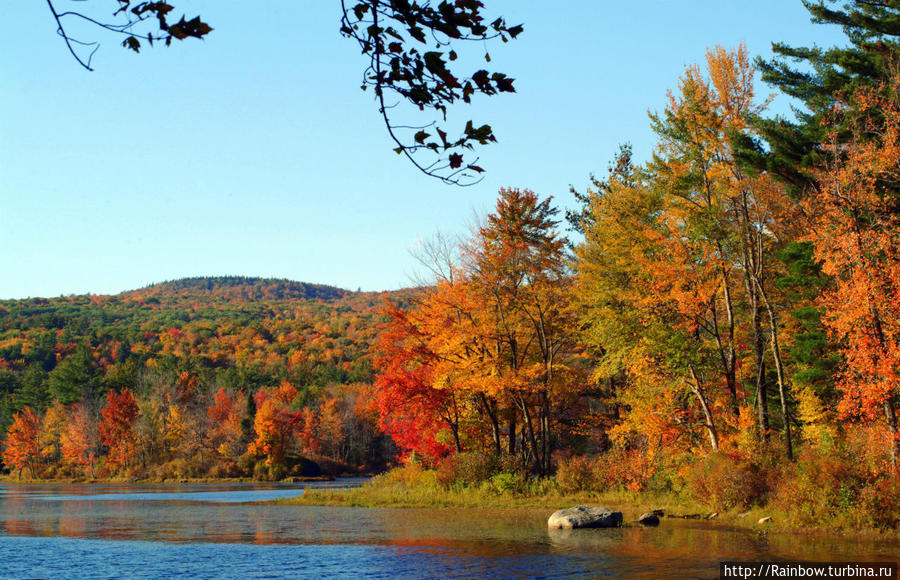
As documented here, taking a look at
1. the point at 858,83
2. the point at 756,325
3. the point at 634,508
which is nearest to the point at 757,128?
the point at 858,83

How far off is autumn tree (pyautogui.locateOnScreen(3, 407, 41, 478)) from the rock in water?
3426 inches

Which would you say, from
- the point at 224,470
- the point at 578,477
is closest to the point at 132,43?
the point at 578,477

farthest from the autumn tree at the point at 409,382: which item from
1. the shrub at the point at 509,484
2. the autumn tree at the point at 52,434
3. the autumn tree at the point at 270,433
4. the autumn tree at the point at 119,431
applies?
the autumn tree at the point at 52,434

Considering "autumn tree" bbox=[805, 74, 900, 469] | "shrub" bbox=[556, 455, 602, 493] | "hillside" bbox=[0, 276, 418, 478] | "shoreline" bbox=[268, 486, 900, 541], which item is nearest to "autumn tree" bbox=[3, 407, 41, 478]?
"hillside" bbox=[0, 276, 418, 478]

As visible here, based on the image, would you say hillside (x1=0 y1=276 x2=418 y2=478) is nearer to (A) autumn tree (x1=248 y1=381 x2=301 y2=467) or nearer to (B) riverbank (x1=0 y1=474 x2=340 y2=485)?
(A) autumn tree (x1=248 y1=381 x2=301 y2=467)

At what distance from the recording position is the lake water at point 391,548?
1666cm

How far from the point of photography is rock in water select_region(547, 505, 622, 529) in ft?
80.7

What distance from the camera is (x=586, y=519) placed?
976 inches

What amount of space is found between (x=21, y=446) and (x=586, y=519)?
292 feet

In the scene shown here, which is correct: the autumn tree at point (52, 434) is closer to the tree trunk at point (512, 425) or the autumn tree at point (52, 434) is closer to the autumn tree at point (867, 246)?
the tree trunk at point (512, 425)

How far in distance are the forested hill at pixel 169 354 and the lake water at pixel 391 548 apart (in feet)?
174

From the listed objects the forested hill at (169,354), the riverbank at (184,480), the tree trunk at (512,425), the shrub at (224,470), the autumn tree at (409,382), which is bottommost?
the riverbank at (184,480)

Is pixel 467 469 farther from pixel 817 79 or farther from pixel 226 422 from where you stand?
pixel 226 422

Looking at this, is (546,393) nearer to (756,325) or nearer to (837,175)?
(756,325)
